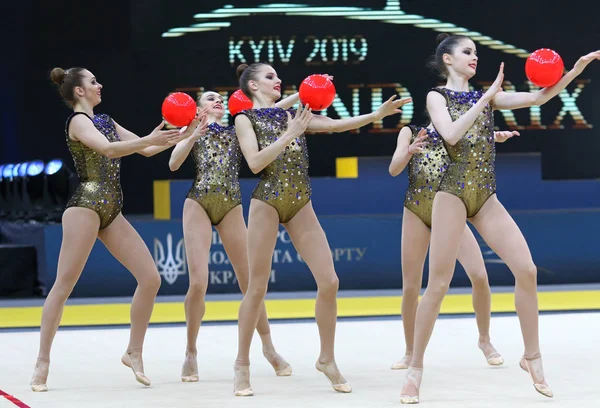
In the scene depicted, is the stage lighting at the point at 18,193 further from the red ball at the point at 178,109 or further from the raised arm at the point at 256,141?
the raised arm at the point at 256,141

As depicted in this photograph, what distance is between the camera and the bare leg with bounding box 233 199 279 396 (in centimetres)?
604

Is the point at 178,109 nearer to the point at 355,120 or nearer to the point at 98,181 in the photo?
the point at 98,181

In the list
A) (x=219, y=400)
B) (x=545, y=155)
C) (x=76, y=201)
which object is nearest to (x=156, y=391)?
(x=219, y=400)

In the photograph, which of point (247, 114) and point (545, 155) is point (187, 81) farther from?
point (247, 114)

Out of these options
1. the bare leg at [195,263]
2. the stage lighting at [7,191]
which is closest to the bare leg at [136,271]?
the bare leg at [195,263]

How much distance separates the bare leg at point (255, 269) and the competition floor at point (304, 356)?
151 millimetres

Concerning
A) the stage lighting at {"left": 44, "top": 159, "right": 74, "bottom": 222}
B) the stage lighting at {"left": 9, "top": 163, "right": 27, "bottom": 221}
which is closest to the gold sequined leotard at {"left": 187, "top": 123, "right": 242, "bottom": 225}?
the stage lighting at {"left": 44, "top": 159, "right": 74, "bottom": 222}

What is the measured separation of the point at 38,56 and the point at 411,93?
5.09 metres

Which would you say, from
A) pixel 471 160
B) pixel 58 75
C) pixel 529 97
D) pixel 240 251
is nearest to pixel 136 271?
pixel 240 251

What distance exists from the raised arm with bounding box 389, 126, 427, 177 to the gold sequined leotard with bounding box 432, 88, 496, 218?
0.46 m

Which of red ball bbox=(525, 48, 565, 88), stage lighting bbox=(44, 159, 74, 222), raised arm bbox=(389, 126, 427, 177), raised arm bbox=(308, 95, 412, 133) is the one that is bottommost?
stage lighting bbox=(44, 159, 74, 222)

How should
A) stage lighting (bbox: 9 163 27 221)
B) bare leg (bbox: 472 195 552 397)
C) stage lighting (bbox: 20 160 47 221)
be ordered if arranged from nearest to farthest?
bare leg (bbox: 472 195 552 397), stage lighting (bbox: 20 160 47 221), stage lighting (bbox: 9 163 27 221)

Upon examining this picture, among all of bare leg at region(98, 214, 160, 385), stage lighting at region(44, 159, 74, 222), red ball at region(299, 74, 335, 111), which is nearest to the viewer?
red ball at region(299, 74, 335, 111)

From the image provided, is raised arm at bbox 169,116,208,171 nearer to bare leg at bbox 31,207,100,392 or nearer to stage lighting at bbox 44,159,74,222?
bare leg at bbox 31,207,100,392
